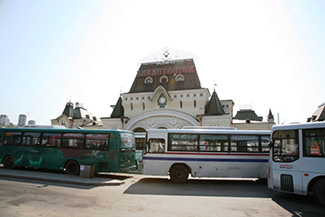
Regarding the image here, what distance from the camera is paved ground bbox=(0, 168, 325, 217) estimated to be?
6863 millimetres

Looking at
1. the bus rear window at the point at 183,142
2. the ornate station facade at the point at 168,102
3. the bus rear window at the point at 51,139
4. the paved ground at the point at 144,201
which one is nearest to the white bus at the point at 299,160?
the paved ground at the point at 144,201

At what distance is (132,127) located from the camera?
35.4 meters

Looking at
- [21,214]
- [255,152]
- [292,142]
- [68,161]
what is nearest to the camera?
[21,214]

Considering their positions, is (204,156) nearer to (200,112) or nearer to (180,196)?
(180,196)

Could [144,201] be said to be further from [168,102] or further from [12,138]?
[168,102]

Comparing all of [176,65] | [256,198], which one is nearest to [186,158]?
[256,198]

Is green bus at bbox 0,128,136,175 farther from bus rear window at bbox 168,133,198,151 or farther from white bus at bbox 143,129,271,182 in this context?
bus rear window at bbox 168,133,198,151

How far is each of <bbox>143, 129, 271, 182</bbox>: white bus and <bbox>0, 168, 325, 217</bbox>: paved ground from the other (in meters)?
1.17

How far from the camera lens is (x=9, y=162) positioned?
49.9ft

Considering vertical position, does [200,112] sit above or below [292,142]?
above

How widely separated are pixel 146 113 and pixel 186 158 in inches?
887

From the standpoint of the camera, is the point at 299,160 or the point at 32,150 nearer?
the point at 299,160

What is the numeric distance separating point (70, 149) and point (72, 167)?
108 cm

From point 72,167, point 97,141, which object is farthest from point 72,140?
point 97,141
